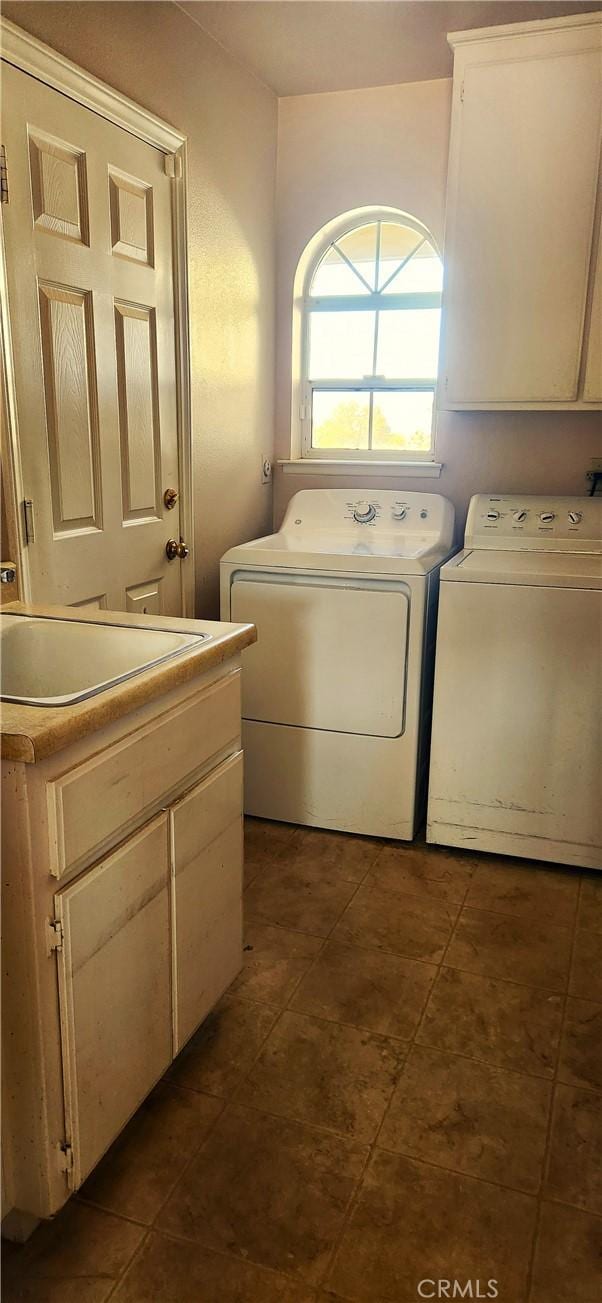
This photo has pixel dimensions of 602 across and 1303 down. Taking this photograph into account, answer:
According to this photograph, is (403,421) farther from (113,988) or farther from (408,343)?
(113,988)

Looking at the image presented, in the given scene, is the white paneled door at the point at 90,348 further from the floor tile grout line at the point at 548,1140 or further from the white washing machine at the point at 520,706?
the floor tile grout line at the point at 548,1140

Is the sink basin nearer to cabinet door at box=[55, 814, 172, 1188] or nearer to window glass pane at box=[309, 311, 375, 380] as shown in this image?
cabinet door at box=[55, 814, 172, 1188]

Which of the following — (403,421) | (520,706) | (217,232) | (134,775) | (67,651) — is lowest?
(520,706)

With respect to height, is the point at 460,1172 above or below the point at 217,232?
below

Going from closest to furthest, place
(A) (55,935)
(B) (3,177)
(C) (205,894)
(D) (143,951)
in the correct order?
(A) (55,935) < (D) (143,951) < (C) (205,894) < (B) (3,177)

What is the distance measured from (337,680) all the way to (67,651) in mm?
1141

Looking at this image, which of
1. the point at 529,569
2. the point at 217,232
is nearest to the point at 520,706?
the point at 529,569

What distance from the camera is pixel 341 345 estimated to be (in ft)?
11.0

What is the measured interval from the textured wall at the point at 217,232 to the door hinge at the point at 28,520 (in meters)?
0.88

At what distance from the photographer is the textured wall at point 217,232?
2.28m

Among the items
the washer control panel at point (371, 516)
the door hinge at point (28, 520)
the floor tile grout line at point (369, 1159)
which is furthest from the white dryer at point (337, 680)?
the door hinge at point (28, 520)

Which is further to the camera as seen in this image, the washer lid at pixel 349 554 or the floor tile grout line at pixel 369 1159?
the washer lid at pixel 349 554

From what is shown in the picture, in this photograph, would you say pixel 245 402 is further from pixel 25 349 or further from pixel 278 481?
pixel 25 349

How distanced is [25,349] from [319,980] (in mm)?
1627
